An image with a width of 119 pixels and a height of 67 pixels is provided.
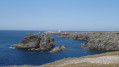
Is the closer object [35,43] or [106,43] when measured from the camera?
[106,43]

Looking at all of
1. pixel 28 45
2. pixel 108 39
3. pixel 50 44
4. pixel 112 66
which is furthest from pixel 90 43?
pixel 112 66

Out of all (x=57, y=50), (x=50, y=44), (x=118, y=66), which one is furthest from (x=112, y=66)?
(x=50, y=44)

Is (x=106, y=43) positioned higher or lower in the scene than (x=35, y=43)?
higher

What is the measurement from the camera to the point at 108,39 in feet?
420

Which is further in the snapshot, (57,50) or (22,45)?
(22,45)

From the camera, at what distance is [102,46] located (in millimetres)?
123812

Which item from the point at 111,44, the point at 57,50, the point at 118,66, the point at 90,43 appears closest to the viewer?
the point at 118,66

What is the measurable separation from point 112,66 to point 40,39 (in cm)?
10816

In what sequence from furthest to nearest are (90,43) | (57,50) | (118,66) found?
(90,43) < (57,50) < (118,66)

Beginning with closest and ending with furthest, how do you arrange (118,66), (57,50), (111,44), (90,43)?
(118,66) → (57,50) → (111,44) → (90,43)

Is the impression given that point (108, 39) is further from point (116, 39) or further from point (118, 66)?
point (118, 66)

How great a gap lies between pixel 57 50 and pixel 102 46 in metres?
46.6

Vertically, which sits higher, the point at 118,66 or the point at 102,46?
the point at 118,66

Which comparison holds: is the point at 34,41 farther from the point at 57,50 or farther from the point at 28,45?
the point at 57,50
